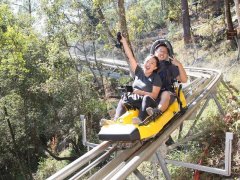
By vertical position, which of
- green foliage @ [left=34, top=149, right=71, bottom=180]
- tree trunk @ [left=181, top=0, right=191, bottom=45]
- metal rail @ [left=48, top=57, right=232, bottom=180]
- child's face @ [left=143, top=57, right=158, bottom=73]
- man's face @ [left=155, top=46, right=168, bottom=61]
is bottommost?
green foliage @ [left=34, top=149, right=71, bottom=180]

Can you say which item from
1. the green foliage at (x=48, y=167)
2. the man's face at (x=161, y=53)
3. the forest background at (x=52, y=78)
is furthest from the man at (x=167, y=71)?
the green foliage at (x=48, y=167)

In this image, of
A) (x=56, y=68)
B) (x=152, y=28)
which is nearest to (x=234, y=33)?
(x=56, y=68)

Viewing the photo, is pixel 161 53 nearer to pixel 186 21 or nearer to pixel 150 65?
pixel 150 65

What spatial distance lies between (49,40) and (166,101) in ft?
54.2

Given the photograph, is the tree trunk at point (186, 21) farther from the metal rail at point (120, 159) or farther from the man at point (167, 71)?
the metal rail at point (120, 159)

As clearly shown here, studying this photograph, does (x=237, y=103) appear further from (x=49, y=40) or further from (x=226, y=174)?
(x=49, y=40)

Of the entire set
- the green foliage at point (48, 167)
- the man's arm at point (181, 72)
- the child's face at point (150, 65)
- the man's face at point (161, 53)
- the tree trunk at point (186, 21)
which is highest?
the tree trunk at point (186, 21)

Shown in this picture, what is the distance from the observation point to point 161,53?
5.86m

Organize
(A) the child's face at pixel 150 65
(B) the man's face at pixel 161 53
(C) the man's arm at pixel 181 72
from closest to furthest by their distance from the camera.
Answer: (A) the child's face at pixel 150 65 < (C) the man's arm at pixel 181 72 < (B) the man's face at pixel 161 53

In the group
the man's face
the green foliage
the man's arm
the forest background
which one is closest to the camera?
the man's arm

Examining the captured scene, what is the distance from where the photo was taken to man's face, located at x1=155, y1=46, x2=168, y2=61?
5855mm

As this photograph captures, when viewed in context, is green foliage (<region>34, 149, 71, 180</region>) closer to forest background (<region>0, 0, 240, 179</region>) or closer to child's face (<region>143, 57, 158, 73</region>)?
forest background (<region>0, 0, 240, 179</region>)

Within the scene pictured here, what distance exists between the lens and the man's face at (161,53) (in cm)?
586

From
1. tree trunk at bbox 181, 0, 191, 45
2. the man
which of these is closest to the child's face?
the man
